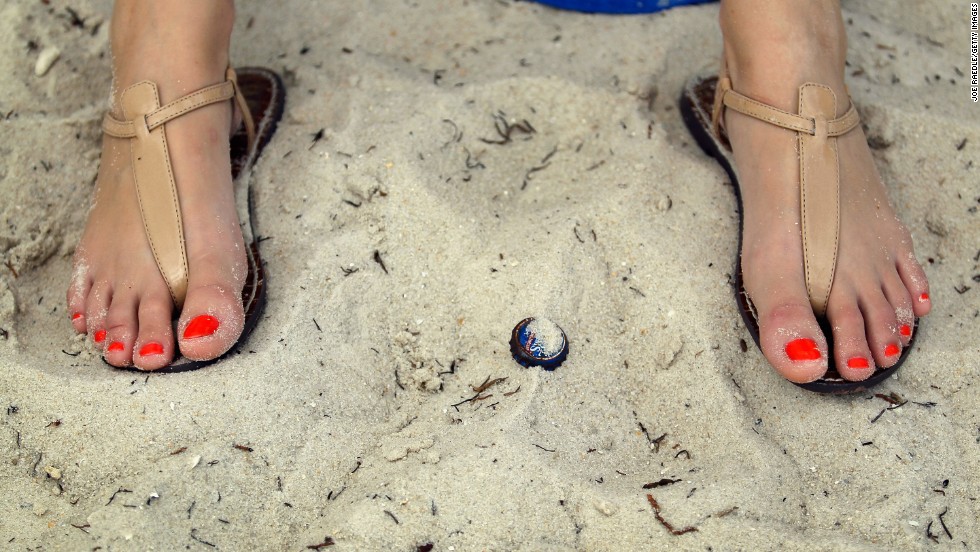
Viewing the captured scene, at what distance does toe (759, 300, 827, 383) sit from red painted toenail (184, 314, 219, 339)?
52.4 inches

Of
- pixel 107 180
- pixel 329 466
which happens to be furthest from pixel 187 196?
pixel 329 466

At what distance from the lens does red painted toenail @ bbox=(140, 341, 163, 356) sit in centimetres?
193

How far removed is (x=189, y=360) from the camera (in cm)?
197

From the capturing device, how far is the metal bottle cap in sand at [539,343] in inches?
76.2

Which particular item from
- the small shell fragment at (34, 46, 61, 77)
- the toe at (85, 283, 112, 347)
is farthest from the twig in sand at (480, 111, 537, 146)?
the small shell fragment at (34, 46, 61, 77)

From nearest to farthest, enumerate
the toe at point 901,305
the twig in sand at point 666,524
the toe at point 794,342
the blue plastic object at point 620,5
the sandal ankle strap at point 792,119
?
the twig in sand at point 666,524 < the toe at point 794,342 < the toe at point 901,305 < the sandal ankle strap at point 792,119 < the blue plastic object at point 620,5

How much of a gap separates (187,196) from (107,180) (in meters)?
0.26

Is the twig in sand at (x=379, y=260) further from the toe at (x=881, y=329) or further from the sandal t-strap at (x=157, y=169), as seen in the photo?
the toe at (x=881, y=329)

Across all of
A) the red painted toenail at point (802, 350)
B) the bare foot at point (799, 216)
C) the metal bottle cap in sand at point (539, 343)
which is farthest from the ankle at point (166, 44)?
the red painted toenail at point (802, 350)

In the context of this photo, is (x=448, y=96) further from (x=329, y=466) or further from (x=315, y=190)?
(x=329, y=466)

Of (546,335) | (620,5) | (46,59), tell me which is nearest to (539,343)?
(546,335)

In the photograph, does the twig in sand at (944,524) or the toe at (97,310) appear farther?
the toe at (97,310)

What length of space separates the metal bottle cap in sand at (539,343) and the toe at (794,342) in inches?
19.5

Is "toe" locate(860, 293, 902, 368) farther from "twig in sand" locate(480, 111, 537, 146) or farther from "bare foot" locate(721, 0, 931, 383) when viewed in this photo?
"twig in sand" locate(480, 111, 537, 146)
